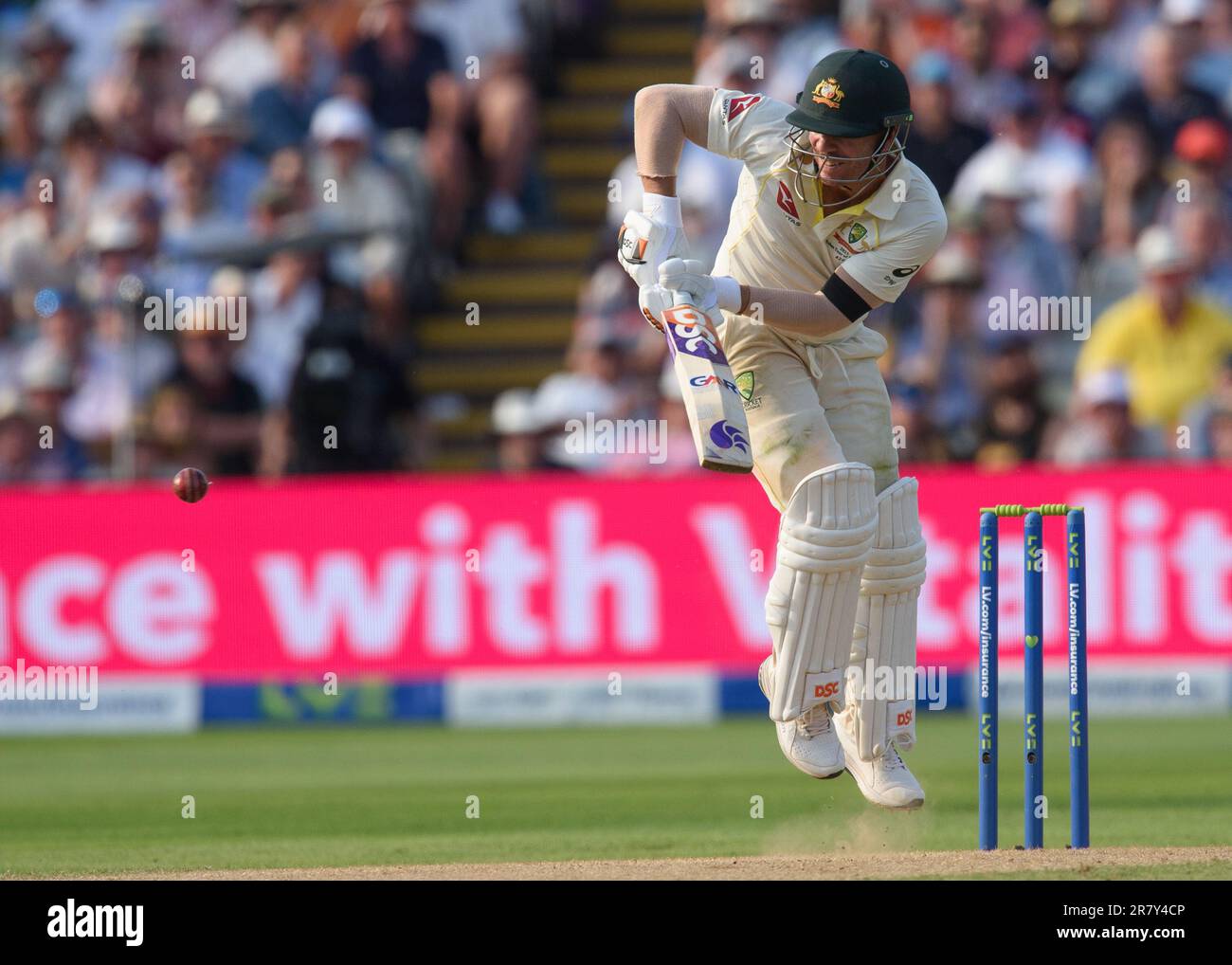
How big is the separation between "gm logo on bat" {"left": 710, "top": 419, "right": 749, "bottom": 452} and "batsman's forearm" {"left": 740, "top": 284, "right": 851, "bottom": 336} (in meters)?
0.49

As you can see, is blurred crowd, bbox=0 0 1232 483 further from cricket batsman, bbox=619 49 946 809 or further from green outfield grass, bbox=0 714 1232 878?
cricket batsman, bbox=619 49 946 809

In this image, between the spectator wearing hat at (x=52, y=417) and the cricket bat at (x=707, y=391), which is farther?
the spectator wearing hat at (x=52, y=417)

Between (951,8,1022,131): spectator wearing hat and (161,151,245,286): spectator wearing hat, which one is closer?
(951,8,1022,131): spectator wearing hat

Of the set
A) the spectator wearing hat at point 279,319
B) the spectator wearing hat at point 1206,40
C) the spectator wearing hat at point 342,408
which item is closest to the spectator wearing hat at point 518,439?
the spectator wearing hat at point 342,408

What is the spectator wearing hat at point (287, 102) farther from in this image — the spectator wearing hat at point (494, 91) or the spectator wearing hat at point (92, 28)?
the spectator wearing hat at point (92, 28)

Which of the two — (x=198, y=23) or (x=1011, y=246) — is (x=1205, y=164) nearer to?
(x=1011, y=246)

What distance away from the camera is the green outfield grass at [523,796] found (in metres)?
8.00

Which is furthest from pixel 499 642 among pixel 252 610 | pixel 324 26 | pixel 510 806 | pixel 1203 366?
pixel 324 26

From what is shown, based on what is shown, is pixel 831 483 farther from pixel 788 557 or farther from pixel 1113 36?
pixel 1113 36

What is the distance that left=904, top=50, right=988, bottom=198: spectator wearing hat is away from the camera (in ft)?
41.1

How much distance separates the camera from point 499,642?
11.7 metres

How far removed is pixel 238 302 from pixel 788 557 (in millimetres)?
6872

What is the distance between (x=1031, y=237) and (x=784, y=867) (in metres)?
6.34

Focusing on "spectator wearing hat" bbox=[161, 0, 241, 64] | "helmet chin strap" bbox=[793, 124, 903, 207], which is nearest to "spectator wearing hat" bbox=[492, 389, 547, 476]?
"spectator wearing hat" bbox=[161, 0, 241, 64]
